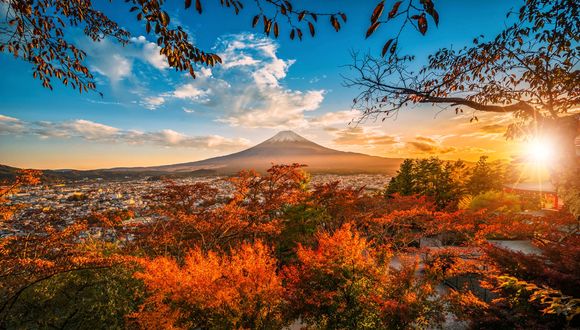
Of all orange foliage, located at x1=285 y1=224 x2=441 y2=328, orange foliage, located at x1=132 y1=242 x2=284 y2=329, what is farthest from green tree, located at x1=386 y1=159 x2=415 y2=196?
orange foliage, located at x1=132 y1=242 x2=284 y2=329

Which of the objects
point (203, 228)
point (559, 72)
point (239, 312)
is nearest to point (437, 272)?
point (239, 312)

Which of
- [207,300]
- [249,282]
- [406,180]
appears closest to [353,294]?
[249,282]

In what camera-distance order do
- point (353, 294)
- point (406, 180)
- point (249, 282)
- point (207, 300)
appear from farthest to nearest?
point (406, 180), point (249, 282), point (207, 300), point (353, 294)

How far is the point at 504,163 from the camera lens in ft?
85.0

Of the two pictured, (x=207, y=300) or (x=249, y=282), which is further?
(x=249, y=282)

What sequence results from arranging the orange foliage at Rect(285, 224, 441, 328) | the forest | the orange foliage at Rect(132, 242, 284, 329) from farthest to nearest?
the orange foliage at Rect(132, 242, 284, 329) < the orange foliage at Rect(285, 224, 441, 328) < the forest

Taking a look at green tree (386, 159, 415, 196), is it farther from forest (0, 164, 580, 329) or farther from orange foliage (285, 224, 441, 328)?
orange foliage (285, 224, 441, 328)

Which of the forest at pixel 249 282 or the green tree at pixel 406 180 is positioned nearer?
the forest at pixel 249 282

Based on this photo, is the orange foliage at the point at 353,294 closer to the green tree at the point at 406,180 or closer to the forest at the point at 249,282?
the forest at the point at 249,282

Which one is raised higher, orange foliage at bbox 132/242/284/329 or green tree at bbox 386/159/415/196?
green tree at bbox 386/159/415/196

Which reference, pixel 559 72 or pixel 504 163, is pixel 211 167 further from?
pixel 559 72

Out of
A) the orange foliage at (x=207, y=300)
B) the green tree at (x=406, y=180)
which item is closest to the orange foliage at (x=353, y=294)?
the orange foliage at (x=207, y=300)

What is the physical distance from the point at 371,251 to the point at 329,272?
14.7ft

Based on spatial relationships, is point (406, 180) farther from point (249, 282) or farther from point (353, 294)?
point (249, 282)
